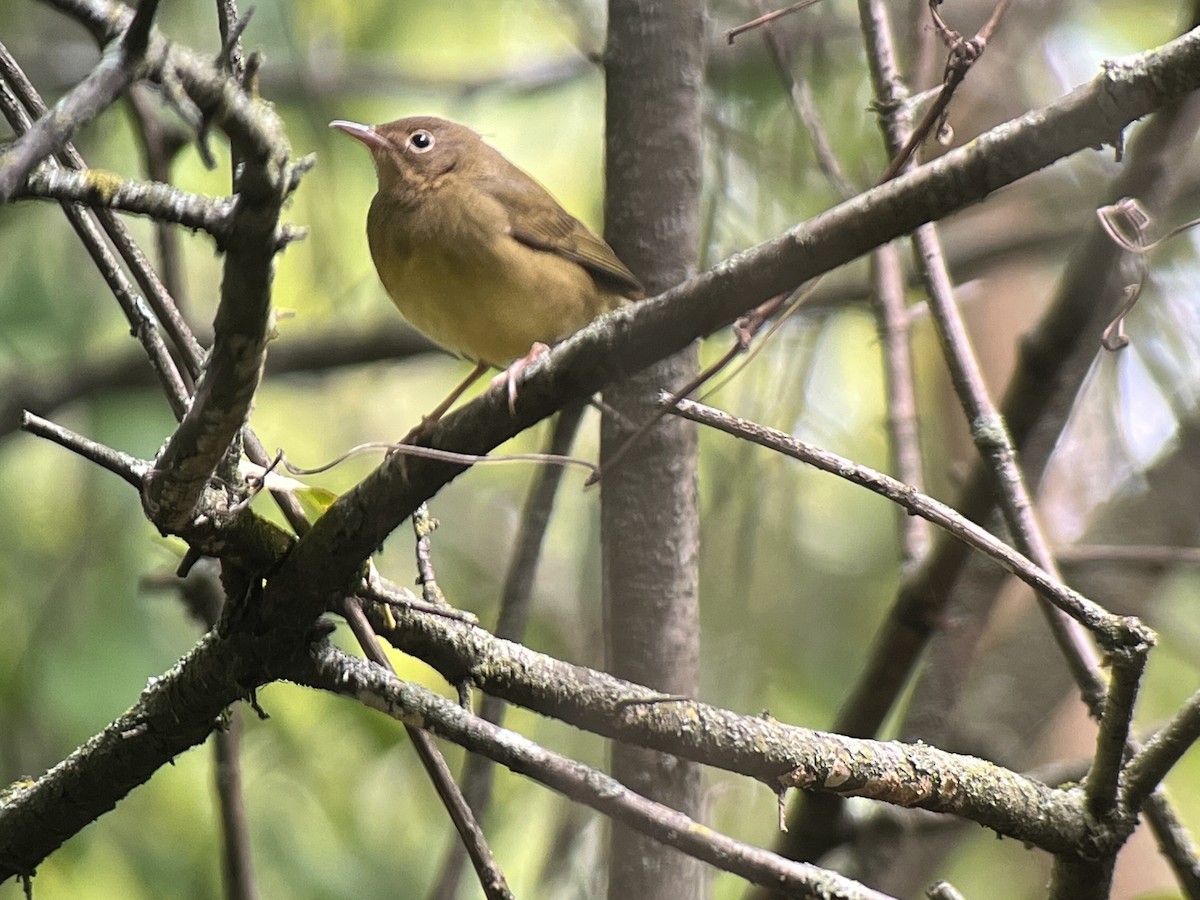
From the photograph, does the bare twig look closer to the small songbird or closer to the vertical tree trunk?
the vertical tree trunk

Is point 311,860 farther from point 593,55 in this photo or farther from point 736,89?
point 736,89

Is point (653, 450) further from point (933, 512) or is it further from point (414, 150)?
point (414, 150)

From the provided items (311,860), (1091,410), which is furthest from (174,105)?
(1091,410)

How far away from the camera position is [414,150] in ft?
14.6

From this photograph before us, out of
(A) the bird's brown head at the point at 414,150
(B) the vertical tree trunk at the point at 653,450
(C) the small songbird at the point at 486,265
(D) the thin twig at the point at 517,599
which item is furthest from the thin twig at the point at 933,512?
(A) the bird's brown head at the point at 414,150

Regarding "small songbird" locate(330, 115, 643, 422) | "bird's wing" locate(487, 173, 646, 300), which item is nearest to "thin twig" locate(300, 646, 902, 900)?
"small songbird" locate(330, 115, 643, 422)

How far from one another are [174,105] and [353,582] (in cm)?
82

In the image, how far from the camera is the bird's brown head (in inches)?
169

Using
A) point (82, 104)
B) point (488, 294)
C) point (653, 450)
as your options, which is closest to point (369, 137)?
point (488, 294)

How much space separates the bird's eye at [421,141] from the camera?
14.7ft

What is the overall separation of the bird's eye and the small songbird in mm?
145

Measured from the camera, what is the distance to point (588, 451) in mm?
5789

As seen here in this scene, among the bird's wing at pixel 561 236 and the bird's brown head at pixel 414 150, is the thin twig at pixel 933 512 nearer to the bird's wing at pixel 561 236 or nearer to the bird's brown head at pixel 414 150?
the bird's wing at pixel 561 236

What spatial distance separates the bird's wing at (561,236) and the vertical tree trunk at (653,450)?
0.13 meters
